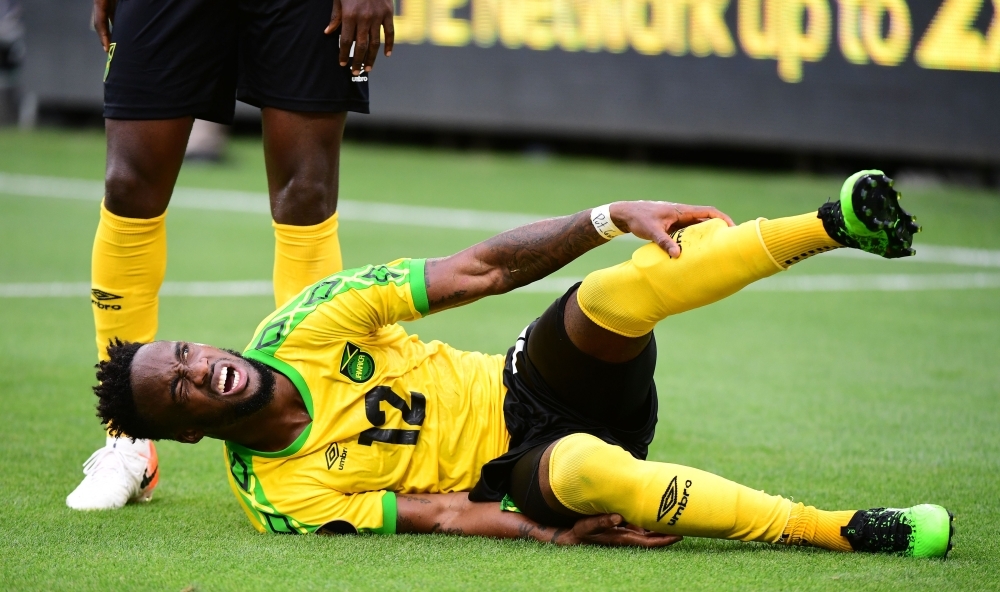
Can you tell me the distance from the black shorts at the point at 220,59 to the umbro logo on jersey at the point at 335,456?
1011 mm

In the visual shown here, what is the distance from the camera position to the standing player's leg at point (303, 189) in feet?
11.5

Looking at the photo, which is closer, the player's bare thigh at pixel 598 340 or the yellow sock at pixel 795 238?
the yellow sock at pixel 795 238

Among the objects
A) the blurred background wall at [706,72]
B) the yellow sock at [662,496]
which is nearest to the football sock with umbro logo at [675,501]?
the yellow sock at [662,496]

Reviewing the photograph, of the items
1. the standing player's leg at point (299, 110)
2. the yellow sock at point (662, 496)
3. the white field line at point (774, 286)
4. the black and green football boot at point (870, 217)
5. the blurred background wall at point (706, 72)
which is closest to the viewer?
the black and green football boot at point (870, 217)

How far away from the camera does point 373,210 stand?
962cm

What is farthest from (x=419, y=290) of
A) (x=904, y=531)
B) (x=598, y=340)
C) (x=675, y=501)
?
(x=904, y=531)

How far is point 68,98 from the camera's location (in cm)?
1354

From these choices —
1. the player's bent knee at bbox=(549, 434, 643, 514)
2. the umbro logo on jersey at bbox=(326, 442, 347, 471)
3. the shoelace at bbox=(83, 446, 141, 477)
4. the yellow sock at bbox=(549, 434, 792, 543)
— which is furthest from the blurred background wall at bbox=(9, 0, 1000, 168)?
the shoelace at bbox=(83, 446, 141, 477)

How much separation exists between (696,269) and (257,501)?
124 centimetres

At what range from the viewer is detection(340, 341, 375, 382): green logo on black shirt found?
3.13 metres

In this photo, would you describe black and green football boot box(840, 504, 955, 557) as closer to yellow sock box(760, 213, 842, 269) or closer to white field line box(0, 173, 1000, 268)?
yellow sock box(760, 213, 842, 269)

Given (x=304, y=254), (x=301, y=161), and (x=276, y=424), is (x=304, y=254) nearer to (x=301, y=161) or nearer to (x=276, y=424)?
(x=301, y=161)

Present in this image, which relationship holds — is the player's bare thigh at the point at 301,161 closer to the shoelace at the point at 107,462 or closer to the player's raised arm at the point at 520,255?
the player's raised arm at the point at 520,255

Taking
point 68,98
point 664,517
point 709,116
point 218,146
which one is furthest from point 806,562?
point 68,98
